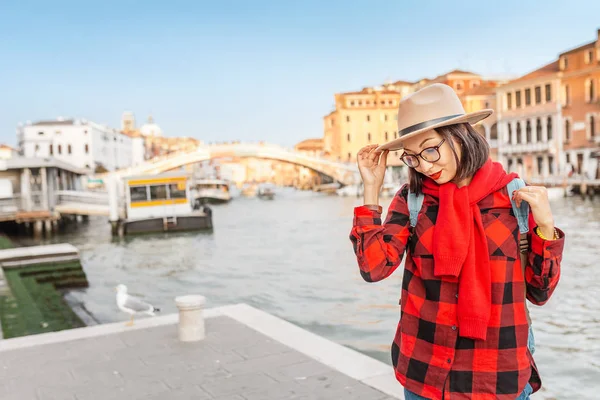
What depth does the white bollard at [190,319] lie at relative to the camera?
439cm

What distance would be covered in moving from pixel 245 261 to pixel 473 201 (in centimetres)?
1202

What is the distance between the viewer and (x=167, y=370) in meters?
3.83

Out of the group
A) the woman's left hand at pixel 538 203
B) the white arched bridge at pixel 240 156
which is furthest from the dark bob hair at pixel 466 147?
the white arched bridge at pixel 240 156

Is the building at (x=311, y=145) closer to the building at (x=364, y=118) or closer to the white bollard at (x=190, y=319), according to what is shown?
the building at (x=364, y=118)

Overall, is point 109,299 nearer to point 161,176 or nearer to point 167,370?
point 167,370

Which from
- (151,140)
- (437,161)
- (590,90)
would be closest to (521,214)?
(437,161)

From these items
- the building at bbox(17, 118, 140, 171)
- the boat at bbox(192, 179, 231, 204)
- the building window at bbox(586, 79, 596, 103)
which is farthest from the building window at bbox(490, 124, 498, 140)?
the building at bbox(17, 118, 140, 171)

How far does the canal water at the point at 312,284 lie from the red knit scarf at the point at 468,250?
3.40 meters

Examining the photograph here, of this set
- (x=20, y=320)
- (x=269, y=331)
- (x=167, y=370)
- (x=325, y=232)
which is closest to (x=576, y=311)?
(x=269, y=331)

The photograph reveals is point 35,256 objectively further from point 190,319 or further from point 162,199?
point 162,199

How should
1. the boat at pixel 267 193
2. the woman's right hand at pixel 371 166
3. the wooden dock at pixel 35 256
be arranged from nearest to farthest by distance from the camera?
the woman's right hand at pixel 371 166 → the wooden dock at pixel 35 256 → the boat at pixel 267 193

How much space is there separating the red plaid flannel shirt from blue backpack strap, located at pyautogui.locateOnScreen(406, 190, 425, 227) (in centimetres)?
1

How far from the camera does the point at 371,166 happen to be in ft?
5.59

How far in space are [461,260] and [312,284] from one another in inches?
340
